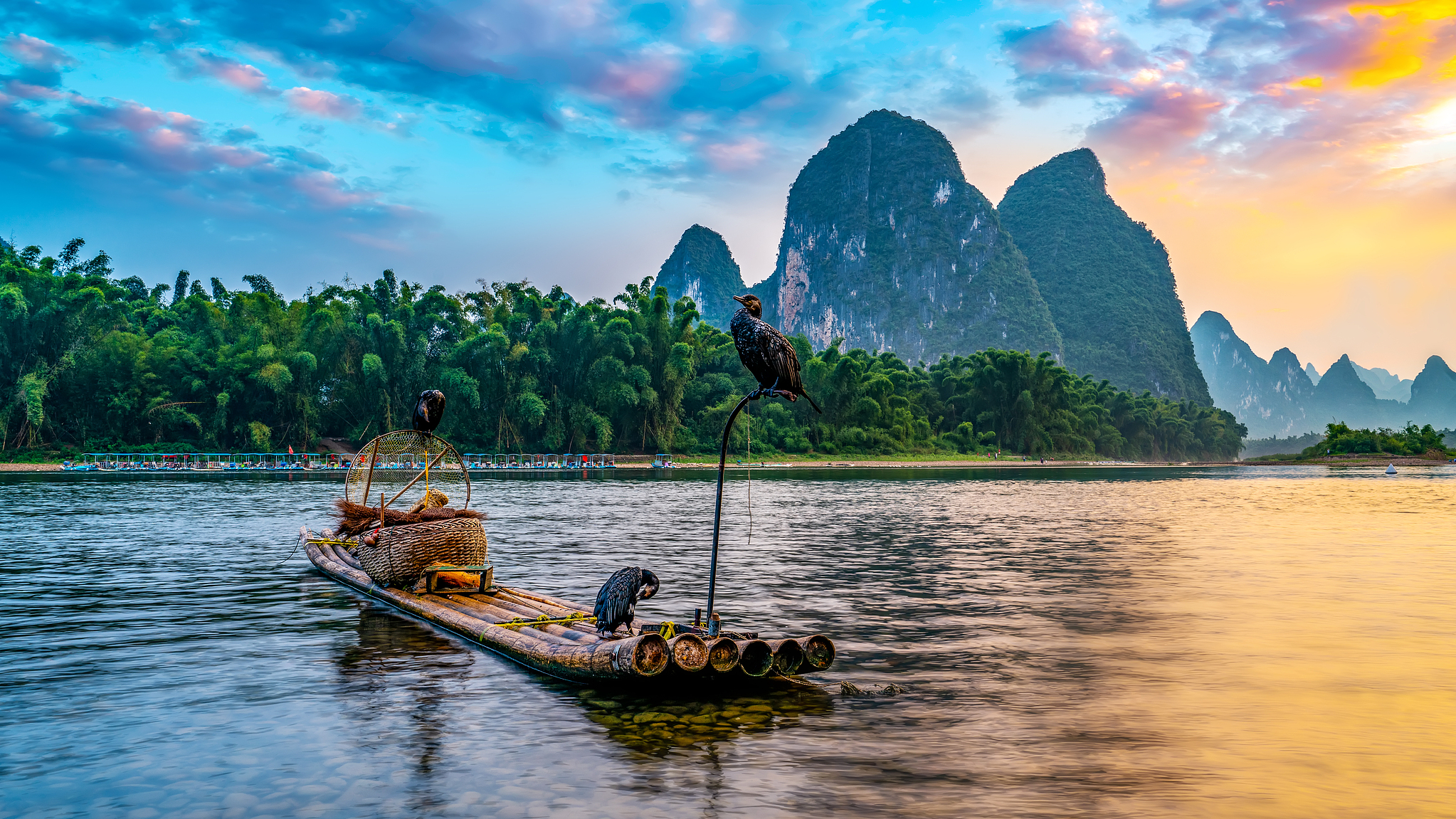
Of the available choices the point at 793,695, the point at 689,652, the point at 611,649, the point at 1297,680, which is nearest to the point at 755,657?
the point at 793,695

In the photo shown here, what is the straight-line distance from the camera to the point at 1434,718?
790 cm

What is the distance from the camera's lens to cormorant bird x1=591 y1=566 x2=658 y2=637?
842 centimetres

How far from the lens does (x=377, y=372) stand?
6309cm

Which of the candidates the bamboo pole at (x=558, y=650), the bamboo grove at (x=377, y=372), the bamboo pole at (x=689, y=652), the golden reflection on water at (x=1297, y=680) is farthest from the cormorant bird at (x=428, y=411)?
the bamboo grove at (x=377, y=372)

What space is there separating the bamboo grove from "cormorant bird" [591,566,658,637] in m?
57.9

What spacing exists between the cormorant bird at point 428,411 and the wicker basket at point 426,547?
1.68 m

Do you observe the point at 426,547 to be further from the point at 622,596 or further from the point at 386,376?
the point at 386,376

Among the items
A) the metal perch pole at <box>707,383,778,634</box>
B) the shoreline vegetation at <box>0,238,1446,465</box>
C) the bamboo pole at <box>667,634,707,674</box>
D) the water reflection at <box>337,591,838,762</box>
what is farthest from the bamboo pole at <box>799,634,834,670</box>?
the shoreline vegetation at <box>0,238,1446,465</box>

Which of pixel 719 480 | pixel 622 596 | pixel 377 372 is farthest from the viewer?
pixel 377 372

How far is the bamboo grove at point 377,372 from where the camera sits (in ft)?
198

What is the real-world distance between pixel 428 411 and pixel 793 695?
7.66 m

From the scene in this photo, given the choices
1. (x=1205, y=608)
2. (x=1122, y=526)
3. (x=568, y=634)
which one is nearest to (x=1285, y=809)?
(x=568, y=634)

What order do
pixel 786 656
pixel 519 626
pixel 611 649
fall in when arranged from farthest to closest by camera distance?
pixel 519 626
pixel 786 656
pixel 611 649

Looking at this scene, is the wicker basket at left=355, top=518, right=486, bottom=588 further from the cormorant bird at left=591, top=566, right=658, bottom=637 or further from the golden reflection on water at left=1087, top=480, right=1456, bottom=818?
the golden reflection on water at left=1087, top=480, right=1456, bottom=818
